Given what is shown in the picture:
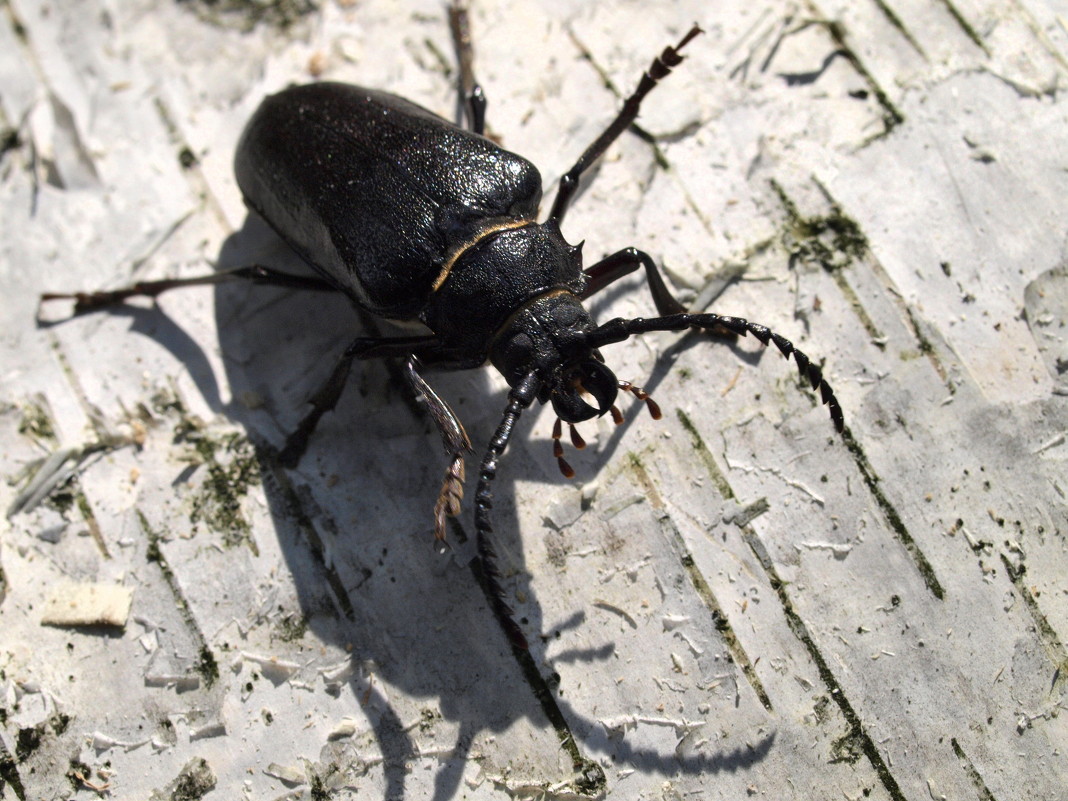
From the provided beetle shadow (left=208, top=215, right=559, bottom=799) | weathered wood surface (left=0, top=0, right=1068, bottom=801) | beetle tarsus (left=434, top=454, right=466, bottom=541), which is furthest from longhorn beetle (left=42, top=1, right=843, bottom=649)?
weathered wood surface (left=0, top=0, right=1068, bottom=801)

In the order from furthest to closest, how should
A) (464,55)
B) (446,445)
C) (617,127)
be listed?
(464,55) → (617,127) → (446,445)

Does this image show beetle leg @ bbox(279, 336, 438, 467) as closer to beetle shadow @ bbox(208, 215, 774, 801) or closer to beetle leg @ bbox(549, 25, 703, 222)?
beetle shadow @ bbox(208, 215, 774, 801)

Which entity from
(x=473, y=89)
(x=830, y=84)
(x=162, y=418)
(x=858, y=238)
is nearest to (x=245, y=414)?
(x=162, y=418)

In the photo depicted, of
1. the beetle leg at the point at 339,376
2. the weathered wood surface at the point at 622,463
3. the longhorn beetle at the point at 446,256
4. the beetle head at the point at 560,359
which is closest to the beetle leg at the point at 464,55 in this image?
the weathered wood surface at the point at 622,463

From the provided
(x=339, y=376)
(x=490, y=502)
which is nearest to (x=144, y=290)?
(x=339, y=376)

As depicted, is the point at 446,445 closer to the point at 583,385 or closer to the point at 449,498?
the point at 449,498
